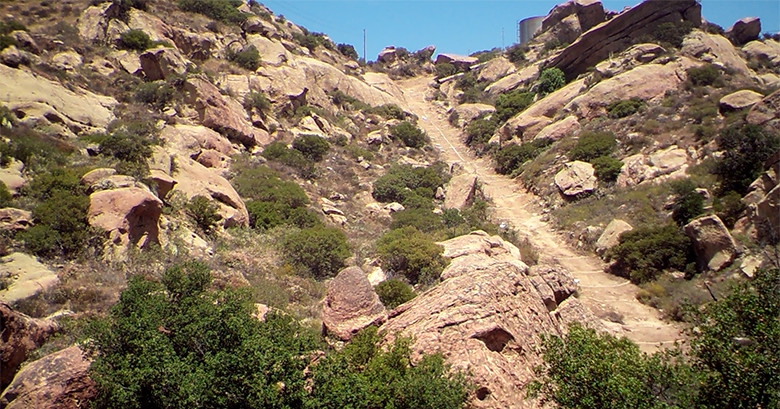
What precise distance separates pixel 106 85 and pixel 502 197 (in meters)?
17.8

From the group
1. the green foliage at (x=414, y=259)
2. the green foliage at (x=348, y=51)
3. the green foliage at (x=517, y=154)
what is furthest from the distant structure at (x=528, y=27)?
the green foliage at (x=414, y=259)

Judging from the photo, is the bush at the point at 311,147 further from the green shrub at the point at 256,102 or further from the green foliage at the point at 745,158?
the green foliage at the point at 745,158

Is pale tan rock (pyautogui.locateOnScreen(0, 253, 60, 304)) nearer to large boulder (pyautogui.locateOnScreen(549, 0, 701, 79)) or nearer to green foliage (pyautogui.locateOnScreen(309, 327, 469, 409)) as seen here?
green foliage (pyautogui.locateOnScreen(309, 327, 469, 409))

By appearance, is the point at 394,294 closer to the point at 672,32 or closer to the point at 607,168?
the point at 607,168

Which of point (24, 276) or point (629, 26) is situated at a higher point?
point (629, 26)

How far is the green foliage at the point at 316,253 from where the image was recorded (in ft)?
37.9

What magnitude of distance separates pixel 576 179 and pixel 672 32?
16716mm

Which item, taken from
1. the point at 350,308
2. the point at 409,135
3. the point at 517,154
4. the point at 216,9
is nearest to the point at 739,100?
the point at 517,154

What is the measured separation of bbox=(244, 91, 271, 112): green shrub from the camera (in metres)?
22.6

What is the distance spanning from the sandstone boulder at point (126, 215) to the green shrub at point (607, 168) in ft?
54.0

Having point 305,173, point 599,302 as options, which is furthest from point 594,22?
point 599,302

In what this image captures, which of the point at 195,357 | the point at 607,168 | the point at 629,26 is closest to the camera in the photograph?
the point at 195,357

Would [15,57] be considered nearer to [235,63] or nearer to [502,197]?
[235,63]

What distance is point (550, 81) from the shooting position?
30703 mm
